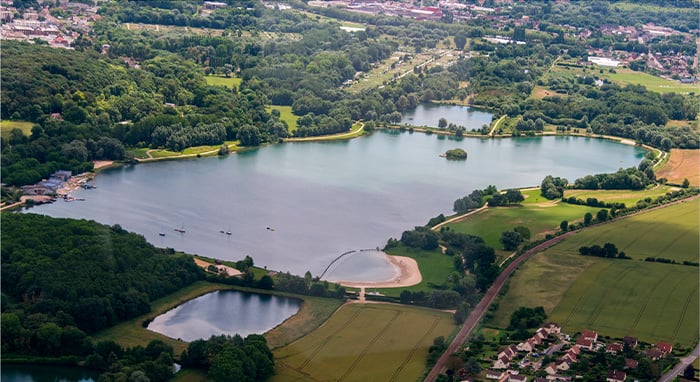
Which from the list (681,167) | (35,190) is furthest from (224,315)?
(681,167)

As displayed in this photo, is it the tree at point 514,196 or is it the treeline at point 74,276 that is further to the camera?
the tree at point 514,196

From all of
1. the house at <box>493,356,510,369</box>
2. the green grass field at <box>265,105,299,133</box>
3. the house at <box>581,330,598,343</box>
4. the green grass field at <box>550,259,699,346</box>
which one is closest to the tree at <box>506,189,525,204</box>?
the green grass field at <box>550,259,699,346</box>

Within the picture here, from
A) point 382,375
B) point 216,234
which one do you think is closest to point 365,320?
point 382,375

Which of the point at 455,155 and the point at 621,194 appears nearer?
the point at 621,194

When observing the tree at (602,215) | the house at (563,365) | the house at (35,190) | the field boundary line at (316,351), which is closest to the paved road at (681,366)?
the house at (563,365)

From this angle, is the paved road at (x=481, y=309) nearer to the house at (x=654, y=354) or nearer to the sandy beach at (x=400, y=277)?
the sandy beach at (x=400, y=277)

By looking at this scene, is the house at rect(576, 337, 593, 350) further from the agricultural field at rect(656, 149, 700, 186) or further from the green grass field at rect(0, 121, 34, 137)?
the green grass field at rect(0, 121, 34, 137)

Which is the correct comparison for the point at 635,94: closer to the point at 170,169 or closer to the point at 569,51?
the point at 569,51

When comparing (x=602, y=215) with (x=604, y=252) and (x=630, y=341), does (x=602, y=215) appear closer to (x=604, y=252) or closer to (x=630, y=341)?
(x=604, y=252)
